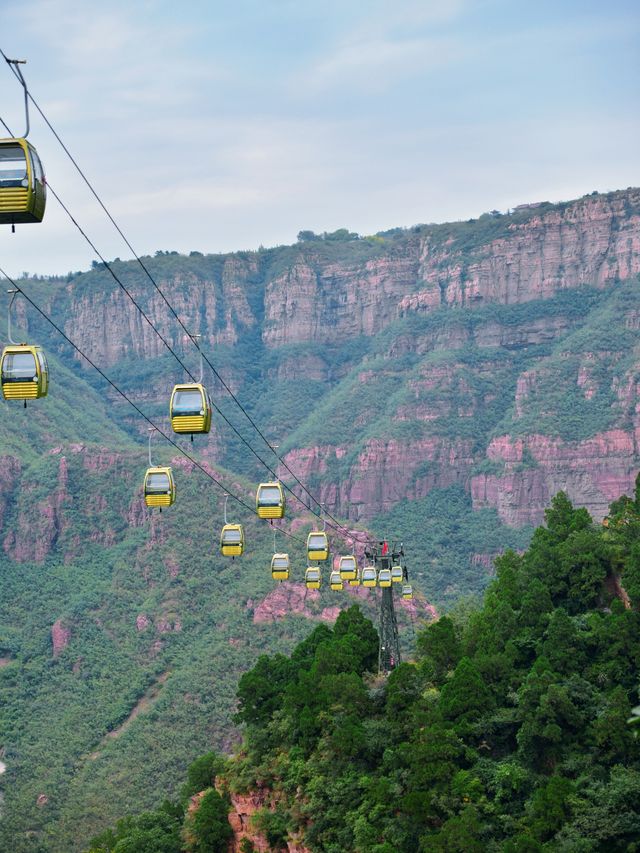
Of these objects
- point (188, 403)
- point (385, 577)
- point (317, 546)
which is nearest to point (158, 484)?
point (188, 403)

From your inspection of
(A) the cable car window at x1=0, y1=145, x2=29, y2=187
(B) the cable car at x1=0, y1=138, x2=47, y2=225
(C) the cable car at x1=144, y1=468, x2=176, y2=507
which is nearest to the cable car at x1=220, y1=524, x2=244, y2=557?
(C) the cable car at x1=144, y1=468, x2=176, y2=507

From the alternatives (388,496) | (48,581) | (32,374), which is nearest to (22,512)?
(48,581)

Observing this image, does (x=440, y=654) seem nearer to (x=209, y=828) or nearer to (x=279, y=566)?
(x=279, y=566)

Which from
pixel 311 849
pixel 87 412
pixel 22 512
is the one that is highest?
pixel 87 412

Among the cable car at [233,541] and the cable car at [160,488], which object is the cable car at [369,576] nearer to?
the cable car at [233,541]

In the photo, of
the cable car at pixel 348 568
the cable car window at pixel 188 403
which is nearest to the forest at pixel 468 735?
the cable car at pixel 348 568

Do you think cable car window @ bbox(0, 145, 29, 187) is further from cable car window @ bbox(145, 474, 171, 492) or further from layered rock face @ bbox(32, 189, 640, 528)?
layered rock face @ bbox(32, 189, 640, 528)

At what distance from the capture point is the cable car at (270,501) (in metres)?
54.4

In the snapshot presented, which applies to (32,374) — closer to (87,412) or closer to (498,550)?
(498,550)

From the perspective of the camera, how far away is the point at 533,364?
635ft

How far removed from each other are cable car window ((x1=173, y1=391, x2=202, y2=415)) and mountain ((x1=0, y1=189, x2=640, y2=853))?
51704 millimetres

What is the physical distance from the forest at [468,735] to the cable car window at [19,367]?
23.8 metres

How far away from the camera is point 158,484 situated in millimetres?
45750

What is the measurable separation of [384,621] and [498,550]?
91192 mm
